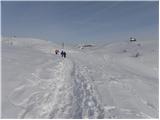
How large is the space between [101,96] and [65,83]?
210 centimetres

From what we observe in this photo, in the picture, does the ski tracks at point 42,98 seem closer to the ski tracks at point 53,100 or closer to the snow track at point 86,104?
the ski tracks at point 53,100

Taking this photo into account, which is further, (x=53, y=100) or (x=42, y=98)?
(x=42, y=98)

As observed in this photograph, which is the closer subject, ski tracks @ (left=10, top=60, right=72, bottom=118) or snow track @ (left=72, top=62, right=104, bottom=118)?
ski tracks @ (left=10, top=60, right=72, bottom=118)

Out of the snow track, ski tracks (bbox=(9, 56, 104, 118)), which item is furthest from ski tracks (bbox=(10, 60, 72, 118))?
the snow track

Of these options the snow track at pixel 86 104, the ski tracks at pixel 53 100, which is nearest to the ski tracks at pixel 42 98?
the ski tracks at pixel 53 100

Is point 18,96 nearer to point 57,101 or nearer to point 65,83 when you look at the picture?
point 57,101

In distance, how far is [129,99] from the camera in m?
13.0

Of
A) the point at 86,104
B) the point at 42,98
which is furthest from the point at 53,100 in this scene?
the point at 86,104

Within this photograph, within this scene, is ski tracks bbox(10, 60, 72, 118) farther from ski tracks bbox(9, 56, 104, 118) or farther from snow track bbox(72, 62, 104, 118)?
snow track bbox(72, 62, 104, 118)

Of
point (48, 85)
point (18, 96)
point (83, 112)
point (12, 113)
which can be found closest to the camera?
point (12, 113)

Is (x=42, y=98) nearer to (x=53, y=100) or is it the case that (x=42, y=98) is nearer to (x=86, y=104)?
(x=53, y=100)

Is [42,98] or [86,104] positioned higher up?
[42,98]

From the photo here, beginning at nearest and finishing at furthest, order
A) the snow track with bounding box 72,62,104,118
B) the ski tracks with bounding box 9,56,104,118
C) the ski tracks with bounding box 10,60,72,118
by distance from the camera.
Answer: the ski tracks with bounding box 10,60,72,118, the ski tracks with bounding box 9,56,104,118, the snow track with bounding box 72,62,104,118

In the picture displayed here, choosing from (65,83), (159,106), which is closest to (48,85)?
(65,83)
